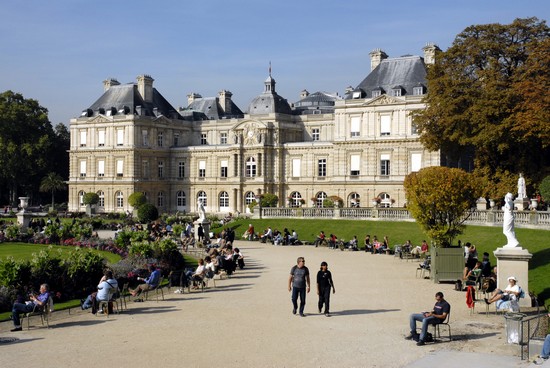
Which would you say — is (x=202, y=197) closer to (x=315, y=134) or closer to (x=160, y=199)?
(x=160, y=199)

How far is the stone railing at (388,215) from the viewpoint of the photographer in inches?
1302

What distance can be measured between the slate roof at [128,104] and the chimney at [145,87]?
0.43 m

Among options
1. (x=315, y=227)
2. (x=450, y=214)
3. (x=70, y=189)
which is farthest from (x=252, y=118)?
(x=450, y=214)

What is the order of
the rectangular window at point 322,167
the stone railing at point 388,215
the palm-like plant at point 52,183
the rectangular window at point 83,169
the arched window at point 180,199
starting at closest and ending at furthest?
A: the stone railing at point 388,215
the rectangular window at point 322,167
the arched window at point 180,199
the rectangular window at point 83,169
the palm-like plant at point 52,183

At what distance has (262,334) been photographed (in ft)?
52.1

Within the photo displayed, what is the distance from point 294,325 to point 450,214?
12.6 metres

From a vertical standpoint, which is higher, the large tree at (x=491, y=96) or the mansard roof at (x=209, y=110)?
the mansard roof at (x=209, y=110)

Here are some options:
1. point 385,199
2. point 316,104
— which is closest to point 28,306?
point 385,199

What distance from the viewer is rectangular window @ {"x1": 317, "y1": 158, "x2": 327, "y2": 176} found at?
64.8 metres

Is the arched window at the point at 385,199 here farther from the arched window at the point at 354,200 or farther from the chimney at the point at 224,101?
the chimney at the point at 224,101

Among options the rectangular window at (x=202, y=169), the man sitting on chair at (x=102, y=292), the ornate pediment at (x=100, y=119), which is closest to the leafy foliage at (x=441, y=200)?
the man sitting on chair at (x=102, y=292)

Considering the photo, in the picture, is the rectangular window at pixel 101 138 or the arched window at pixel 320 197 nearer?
the arched window at pixel 320 197

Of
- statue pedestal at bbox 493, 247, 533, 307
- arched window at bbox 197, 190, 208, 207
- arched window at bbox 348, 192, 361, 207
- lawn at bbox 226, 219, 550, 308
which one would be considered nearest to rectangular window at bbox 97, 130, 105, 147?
arched window at bbox 197, 190, 208, 207

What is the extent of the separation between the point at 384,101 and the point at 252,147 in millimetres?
14950
